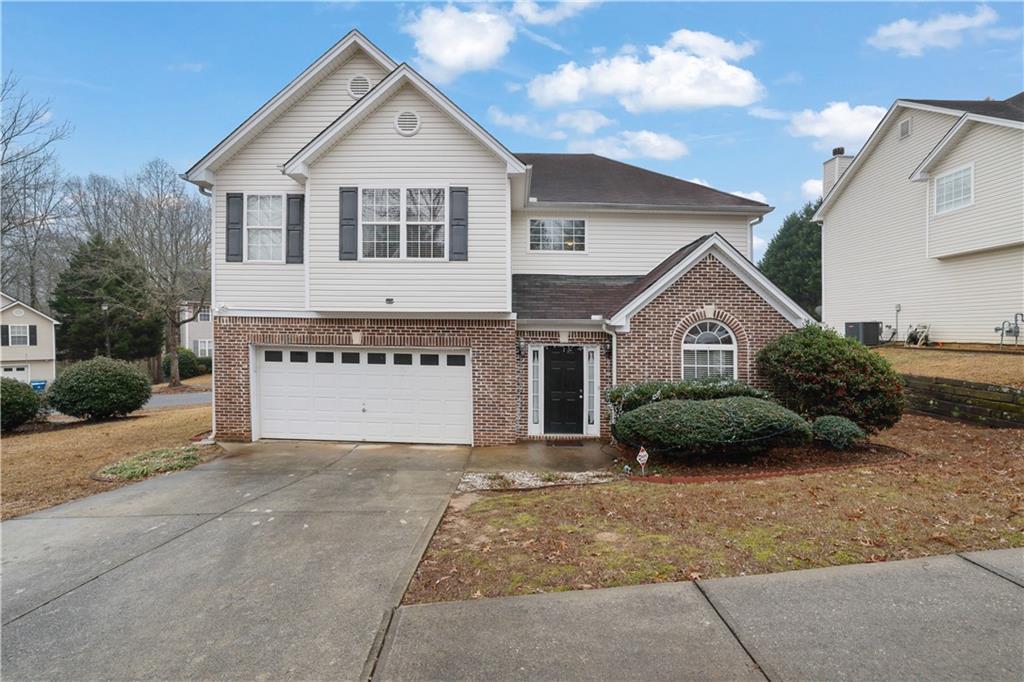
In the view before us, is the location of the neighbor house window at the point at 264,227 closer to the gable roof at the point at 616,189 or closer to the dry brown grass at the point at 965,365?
the gable roof at the point at 616,189

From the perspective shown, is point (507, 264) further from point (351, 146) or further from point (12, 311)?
point (12, 311)

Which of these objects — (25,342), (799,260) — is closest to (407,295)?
(25,342)

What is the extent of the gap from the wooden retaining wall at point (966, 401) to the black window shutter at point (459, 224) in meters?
10.8

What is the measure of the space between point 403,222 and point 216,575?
7559mm

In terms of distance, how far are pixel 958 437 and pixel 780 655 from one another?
28.8 feet

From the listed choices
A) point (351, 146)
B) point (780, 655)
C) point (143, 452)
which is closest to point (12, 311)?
point (143, 452)

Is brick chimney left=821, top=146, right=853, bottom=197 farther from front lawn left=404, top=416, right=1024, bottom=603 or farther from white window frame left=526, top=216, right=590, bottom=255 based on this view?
front lawn left=404, top=416, right=1024, bottom=603

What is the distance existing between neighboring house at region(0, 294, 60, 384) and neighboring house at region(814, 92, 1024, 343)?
153ft

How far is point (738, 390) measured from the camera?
9906 mm

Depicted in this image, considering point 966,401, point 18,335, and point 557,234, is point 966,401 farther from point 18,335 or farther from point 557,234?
point 18,335

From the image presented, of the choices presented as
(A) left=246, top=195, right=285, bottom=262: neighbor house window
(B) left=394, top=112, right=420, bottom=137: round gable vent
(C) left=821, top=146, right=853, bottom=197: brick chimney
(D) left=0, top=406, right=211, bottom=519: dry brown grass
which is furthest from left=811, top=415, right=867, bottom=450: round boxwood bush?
(C) left=821, top=146, right=853, bottom=197: brick chimney

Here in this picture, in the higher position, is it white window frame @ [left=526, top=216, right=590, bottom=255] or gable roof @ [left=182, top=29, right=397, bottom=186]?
gable roof @ [left=182, top=29, right=397, bottom=186]

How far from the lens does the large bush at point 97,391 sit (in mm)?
15211

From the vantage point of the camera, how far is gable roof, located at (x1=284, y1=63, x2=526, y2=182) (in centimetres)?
1038
